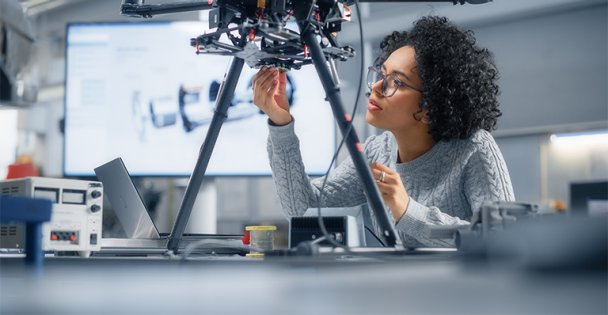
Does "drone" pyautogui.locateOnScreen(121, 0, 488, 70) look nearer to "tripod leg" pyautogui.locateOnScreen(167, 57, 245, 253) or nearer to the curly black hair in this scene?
"tripod leg" pyautogui.locateOnScreen(167, 57, 245, 253)

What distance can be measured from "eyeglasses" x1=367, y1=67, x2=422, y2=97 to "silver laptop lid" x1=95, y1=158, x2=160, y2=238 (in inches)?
21.9

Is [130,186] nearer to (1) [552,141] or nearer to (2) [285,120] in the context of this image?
(2) [285,120]

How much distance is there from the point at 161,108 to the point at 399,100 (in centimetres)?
84

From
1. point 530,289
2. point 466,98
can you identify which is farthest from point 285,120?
point 530,289

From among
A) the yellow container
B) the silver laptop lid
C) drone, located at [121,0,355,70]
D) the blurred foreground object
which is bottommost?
the yellow container

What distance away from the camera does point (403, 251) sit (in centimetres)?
82

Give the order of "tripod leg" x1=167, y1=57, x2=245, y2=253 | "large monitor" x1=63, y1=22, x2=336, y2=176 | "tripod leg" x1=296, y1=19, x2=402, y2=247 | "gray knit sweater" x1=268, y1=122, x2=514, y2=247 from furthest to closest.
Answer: "large monitor" x1=63, y1=22, x2=336, y2=176 < "gray knit sweater" x1=268, y1=122, x2=514, y2=247 < "tripod leg" x1=167, y1=57, x2=245, y2=253 < "tripod leg" x1=296, y1=19, x2=402, y2=247

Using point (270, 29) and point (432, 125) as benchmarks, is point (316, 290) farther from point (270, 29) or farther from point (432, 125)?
point (432, 125)

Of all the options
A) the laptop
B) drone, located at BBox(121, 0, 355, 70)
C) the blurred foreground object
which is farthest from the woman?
the blurred foreground object

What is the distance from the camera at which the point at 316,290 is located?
503mm

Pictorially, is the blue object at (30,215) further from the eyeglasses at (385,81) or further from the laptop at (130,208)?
the eyeglasses at (385,81)

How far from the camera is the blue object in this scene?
1.82 feet

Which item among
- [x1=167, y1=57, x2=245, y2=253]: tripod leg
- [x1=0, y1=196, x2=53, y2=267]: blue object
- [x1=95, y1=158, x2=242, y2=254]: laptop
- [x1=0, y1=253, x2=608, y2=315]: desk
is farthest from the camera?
[x1=95, y1=158, x2=242, y2=254]: laptop

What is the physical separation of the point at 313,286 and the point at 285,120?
2.99 feet
